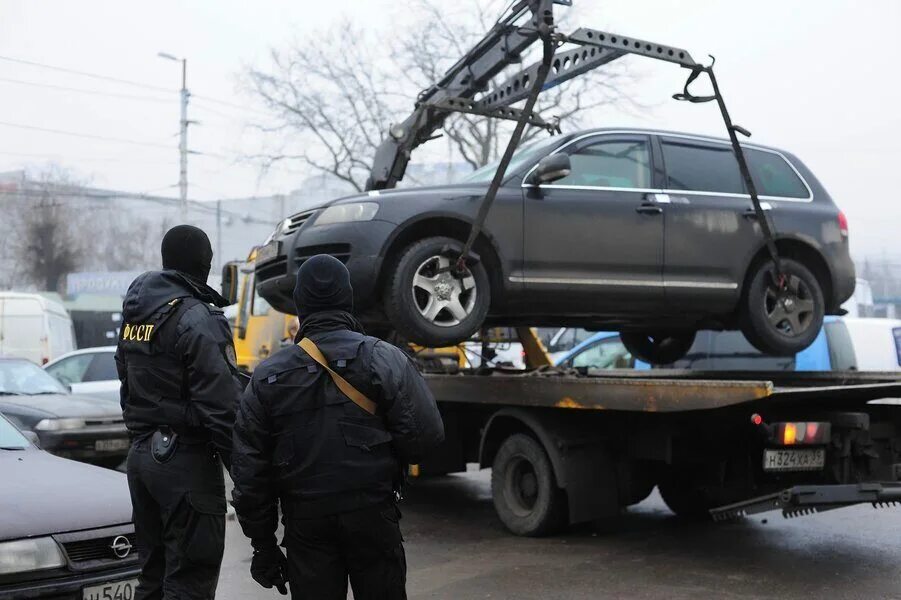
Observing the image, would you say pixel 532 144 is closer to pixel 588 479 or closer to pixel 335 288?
pixel 588 479

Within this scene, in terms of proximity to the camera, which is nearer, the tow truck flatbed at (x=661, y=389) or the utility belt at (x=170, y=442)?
the utility belt at (x=170, y=442)

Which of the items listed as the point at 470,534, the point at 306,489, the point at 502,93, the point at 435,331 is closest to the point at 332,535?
the point at 306,489

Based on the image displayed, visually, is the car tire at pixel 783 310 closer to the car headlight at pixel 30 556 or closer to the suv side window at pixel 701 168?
the suv side window at pixel 701 168

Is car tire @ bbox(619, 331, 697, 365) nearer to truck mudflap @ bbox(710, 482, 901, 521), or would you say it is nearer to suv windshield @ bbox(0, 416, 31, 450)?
truck mudflap @ bbox(710, 482, 901, 521)

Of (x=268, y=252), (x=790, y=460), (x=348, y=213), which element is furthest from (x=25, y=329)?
(x=790, y=460)

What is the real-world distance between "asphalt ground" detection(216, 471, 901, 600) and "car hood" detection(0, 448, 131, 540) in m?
1.33

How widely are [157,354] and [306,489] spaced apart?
0.96 metres

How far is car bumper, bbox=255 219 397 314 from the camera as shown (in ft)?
21.8

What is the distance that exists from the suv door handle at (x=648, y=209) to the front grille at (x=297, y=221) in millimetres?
2322

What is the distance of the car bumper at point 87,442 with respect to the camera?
920cm

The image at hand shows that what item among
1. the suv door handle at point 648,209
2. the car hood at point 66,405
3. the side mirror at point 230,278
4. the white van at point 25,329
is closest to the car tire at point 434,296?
the suv door handle at point 648,209

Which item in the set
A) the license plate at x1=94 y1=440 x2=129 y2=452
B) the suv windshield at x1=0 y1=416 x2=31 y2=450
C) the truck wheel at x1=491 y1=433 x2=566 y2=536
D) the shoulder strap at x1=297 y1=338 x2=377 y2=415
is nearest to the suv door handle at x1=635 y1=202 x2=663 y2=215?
the truck wheel at x1=491 y1=433 x2=566 y2=536

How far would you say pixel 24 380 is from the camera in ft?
33.7

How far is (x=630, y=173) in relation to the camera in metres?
7.46
